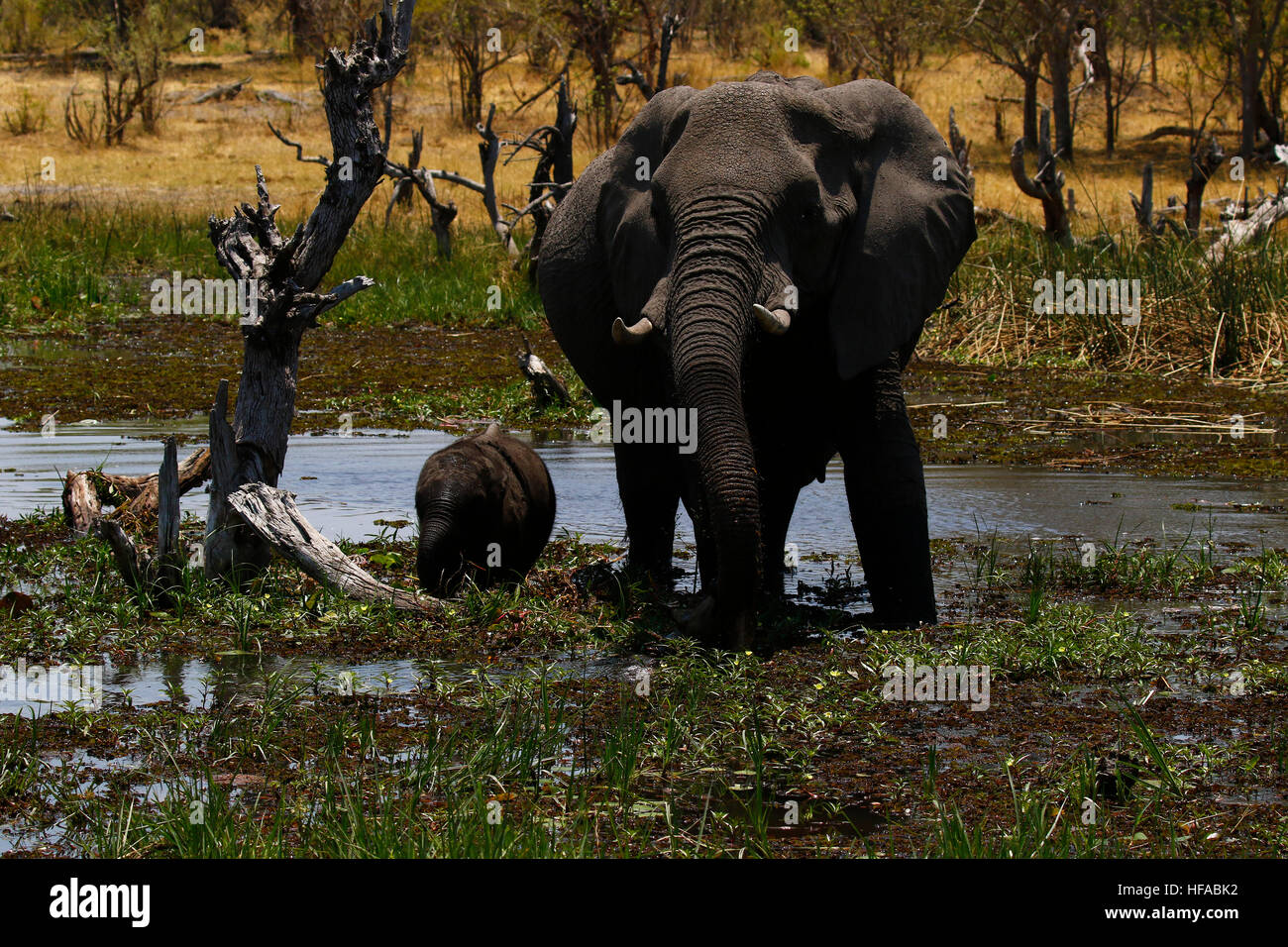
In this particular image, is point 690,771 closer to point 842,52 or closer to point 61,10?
point 842,52

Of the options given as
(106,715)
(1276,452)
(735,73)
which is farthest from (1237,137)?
(106,715)

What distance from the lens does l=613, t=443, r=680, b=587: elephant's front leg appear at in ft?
27.0

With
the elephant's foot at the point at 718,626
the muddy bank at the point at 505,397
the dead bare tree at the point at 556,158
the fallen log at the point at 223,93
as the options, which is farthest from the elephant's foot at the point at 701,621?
the fallen log at the point at 223,93

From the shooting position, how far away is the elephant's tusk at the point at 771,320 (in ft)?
21.0

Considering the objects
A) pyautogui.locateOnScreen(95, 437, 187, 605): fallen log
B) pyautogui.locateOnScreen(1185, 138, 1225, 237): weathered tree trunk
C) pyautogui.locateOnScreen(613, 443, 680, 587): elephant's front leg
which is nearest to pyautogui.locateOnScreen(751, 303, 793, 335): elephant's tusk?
pyautogui.locateOnScreen(613, 443, 680, 587): elephant's front leg

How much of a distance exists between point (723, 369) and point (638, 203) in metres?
1.20

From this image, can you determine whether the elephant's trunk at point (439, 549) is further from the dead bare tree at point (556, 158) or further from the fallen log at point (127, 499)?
the dead bare tree at point (556, 158)

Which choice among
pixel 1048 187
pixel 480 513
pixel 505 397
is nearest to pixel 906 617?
pixel 480 513

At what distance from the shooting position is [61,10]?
50.3 metres

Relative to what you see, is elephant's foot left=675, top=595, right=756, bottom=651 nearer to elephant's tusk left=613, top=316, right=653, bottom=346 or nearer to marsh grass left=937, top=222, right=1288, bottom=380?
elephant's tusk left=613, top=316, right=653, bottom=346

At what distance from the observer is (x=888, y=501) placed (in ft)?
24.0

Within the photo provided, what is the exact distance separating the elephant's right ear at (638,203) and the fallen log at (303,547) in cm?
161

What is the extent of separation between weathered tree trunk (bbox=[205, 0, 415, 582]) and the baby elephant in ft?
2.54
